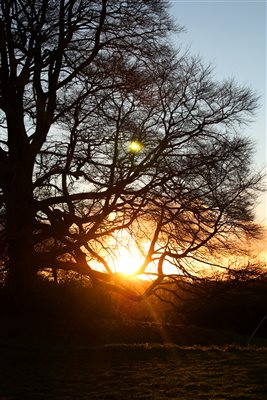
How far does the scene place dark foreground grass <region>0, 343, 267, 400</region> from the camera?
884 cm

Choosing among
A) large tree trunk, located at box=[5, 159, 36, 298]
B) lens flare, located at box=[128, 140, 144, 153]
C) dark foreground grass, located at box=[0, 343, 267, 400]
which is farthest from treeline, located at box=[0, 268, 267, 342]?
lens flare, located at box=[128, 140, 144, 153]

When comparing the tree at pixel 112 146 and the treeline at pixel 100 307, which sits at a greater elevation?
the tree at pixel 112 146

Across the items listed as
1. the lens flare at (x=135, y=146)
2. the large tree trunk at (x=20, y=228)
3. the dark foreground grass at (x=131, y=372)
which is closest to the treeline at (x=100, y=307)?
the large tree trunk at (x=20, y=228)

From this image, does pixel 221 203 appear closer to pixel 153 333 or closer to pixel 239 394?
pixel 153 333

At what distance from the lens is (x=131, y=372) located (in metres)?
10.5

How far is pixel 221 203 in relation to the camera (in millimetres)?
17203

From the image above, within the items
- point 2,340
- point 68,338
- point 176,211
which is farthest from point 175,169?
point 2,340

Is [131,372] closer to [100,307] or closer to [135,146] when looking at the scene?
[135,146]

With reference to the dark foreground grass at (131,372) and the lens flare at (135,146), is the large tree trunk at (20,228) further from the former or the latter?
the dark foreground grass at (131,372)

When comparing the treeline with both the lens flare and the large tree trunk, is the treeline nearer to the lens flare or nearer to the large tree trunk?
the large tree trunk

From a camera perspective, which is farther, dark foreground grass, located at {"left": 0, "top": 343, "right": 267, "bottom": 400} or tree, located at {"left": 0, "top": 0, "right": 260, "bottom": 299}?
tree, located at {"left": 0, "top": 0, "right": 260, "bottom": 299}

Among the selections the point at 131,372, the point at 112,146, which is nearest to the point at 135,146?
the point at 112,146

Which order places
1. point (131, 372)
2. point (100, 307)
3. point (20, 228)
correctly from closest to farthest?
1. point (131, 372)
2. point (20, 228)
3. point (100, 307)

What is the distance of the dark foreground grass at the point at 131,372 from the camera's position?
884 cm
